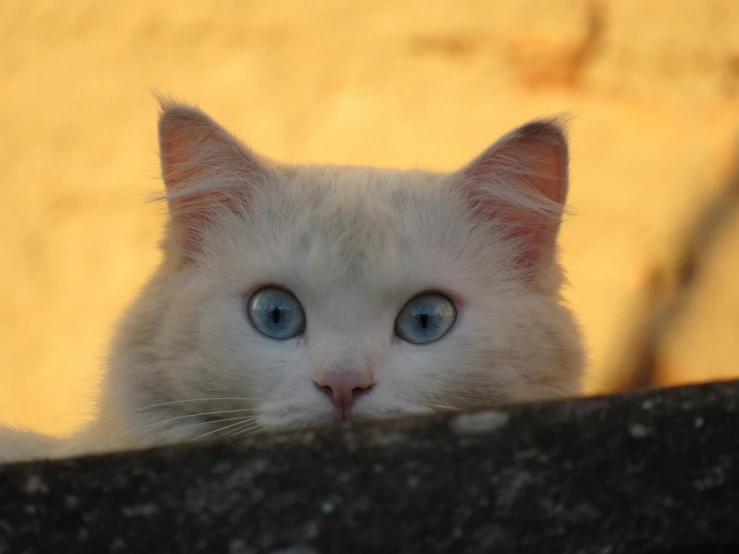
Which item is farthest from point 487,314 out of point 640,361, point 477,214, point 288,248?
point 640,361

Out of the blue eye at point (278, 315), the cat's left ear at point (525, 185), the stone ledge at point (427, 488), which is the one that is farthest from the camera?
the cat's left ear at point (525, 185)

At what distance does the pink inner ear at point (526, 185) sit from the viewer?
1687 millimetres

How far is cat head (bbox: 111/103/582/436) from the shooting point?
1.40 meters

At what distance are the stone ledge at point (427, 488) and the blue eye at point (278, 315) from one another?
527 mm

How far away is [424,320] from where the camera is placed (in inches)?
59.4

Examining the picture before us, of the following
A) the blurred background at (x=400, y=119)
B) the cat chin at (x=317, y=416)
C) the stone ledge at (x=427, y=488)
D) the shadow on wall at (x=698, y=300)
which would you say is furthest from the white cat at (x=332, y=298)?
the shadow on wall at (x=698, y=300)

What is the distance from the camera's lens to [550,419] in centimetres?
98

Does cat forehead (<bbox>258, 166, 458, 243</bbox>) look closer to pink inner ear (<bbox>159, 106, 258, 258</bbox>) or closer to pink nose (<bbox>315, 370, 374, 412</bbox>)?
pink inner ear (<bbox>159, 106, 258, 258</bbox>)

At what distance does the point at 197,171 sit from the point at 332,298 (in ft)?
1.67

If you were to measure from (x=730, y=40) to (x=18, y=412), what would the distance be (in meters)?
→ 3.96

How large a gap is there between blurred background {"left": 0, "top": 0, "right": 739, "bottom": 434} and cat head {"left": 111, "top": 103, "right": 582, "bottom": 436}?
2.19 metres

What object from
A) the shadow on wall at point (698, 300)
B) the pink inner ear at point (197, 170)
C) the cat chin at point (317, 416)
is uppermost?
the pink inner ear at point (197, 170)

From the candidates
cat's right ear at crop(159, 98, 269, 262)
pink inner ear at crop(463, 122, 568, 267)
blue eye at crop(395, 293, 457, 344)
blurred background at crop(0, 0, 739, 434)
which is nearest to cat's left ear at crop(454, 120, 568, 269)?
pink inner ear at crop(463, 122, 568, 267)

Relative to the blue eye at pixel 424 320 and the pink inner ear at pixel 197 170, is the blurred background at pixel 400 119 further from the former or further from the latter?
the blue eye at pixel 424 320
